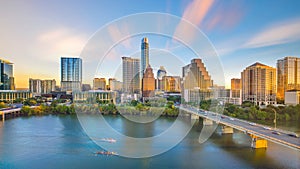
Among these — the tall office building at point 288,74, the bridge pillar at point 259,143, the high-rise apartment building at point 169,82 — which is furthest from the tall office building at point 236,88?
the bridge pillar at point 259,143

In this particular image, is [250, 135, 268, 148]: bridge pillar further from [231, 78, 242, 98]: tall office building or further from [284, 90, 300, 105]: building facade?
[231, 78, 242, 98]: tall office building

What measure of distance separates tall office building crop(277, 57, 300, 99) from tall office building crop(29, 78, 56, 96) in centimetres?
1953

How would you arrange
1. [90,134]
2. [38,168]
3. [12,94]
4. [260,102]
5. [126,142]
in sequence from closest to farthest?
[38,168] → [126,142] → [90,134] → [260,102] → [12,94]

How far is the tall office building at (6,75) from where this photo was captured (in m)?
15.7

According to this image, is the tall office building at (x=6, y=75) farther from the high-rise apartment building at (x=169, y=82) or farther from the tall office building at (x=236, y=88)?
the tall office building at (x=236, y=88)

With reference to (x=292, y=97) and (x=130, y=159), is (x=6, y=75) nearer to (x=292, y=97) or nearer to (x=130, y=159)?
(x=130, y=159)

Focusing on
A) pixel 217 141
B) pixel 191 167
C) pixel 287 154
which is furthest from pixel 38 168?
pixel 287 154

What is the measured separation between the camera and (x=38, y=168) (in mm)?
3170

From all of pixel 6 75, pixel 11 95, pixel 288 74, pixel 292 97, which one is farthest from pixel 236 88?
pixel 6 75

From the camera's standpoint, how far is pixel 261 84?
41.3 feet

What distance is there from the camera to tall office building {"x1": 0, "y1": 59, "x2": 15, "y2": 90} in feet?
51.5

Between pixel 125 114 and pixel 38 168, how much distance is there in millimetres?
5357

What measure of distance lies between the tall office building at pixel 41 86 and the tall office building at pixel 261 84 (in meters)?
18.0

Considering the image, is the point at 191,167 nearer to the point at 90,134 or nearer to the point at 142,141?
the point at 142,141
